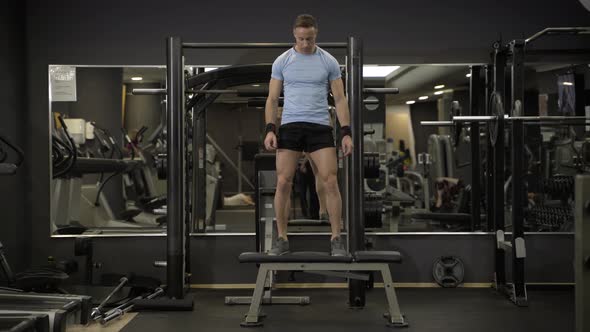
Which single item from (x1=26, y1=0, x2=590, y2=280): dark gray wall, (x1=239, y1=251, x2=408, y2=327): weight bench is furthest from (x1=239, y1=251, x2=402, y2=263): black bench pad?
(x1=26, y1=0, x2=590, y2=280): dark gray wall

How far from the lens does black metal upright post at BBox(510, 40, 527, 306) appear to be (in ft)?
15.1

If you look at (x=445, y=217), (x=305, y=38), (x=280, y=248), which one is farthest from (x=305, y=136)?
(x=445, y=217)

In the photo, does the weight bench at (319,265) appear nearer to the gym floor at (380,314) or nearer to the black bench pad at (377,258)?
the black bench pad at (377,258)

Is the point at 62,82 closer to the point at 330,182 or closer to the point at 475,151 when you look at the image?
the point at 330,182

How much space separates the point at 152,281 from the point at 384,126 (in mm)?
2453

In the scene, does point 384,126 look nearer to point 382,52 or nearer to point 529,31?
Result: point 382,52

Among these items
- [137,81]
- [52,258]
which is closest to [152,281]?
[52,258]

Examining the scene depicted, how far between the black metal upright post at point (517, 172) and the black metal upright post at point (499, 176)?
0.91 feet

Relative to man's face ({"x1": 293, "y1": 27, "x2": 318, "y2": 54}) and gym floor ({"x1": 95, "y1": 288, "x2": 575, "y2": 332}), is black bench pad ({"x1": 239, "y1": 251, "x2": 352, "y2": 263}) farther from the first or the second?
man's face ({"x1": 293, "y1": 27, "x2": 318, "y2": 54})

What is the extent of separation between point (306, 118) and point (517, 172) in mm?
1696

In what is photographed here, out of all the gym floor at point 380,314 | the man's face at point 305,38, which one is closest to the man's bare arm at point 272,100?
the man's face at point 305,38

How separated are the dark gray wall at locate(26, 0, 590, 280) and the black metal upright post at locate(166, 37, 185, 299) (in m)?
0.92

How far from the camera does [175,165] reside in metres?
4.39

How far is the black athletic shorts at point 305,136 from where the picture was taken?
4.00m
